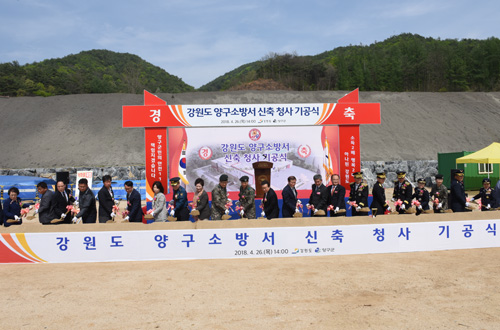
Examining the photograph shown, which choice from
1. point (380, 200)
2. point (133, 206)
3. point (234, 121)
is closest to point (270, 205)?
point (380, 200)

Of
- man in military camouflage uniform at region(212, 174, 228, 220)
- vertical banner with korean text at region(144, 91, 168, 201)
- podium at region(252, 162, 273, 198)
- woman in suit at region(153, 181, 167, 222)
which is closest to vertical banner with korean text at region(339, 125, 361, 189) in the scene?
podium at region(252, 162, 273, 198)

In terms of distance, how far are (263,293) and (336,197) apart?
11.0ft

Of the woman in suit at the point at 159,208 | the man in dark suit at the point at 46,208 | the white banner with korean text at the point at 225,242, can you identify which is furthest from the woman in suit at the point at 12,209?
the woman in suit at the point at 159,208

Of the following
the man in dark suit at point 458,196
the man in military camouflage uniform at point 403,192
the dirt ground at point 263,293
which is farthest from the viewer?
the man in dark suit at point 458,196

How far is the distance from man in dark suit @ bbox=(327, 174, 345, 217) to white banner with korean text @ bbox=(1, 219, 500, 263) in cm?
97

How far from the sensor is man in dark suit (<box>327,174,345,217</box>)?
25.5 ft

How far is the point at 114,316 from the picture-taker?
4375 millimetres

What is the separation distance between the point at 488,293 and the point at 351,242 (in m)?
2.30

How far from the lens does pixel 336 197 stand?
25.7 feet

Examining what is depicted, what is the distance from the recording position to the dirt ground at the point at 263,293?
4199mm

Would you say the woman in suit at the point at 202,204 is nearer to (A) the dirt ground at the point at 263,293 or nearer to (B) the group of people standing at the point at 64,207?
(B) the group of people standing at the point at 64,207

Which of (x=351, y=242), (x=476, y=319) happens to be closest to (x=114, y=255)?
(x=351, y=242)

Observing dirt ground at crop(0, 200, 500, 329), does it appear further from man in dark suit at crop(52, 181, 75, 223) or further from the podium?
the podium

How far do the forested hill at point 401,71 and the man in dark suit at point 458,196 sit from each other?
38.8m
